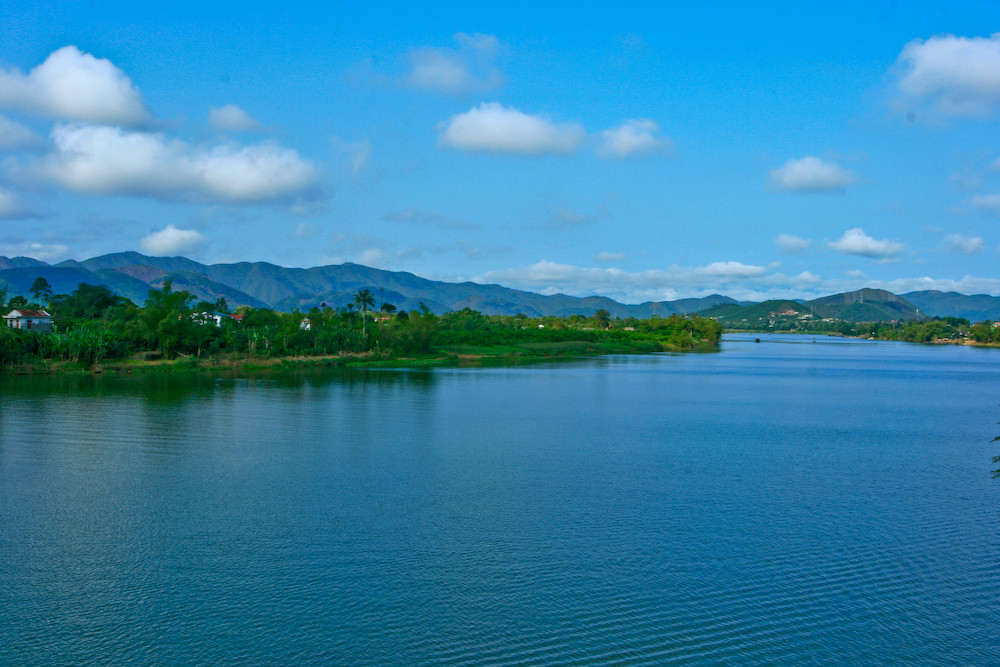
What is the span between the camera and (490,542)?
14.1 meters

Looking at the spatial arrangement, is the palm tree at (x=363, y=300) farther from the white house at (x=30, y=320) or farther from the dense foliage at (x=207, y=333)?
the white house at (x=30, y=320)

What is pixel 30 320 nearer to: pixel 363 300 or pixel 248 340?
pixel 248 340

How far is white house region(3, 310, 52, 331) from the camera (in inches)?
2405

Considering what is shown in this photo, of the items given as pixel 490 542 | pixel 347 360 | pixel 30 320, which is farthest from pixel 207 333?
pixel 490 542

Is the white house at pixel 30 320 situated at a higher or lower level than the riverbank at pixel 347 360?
higher

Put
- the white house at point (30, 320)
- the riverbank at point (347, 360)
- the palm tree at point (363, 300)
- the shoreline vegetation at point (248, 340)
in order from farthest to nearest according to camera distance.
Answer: the palm tree at point (363, 300)
the white house at point (30, 320)
the shoreline vegetation at point (248, 340)
the riverbank at point (347, 360)

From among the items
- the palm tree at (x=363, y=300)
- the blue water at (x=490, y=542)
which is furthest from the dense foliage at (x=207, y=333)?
the blue water at (x=490, y=542)

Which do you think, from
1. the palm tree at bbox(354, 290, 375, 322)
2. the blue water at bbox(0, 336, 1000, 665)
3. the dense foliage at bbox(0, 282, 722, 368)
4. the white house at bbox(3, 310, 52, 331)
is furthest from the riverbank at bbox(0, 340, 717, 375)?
the blue water at bbox(0, 336, 1000, 665)

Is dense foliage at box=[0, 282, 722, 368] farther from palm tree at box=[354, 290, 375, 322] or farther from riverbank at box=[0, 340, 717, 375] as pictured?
riverbank at box=[0, 340, 717, 375]

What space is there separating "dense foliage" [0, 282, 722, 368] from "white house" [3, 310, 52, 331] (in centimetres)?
157

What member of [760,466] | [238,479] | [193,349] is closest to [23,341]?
[193,349]

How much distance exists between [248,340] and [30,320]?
20293 mm

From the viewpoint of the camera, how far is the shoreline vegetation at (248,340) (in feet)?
165

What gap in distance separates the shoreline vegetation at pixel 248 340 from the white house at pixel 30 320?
1343mm
